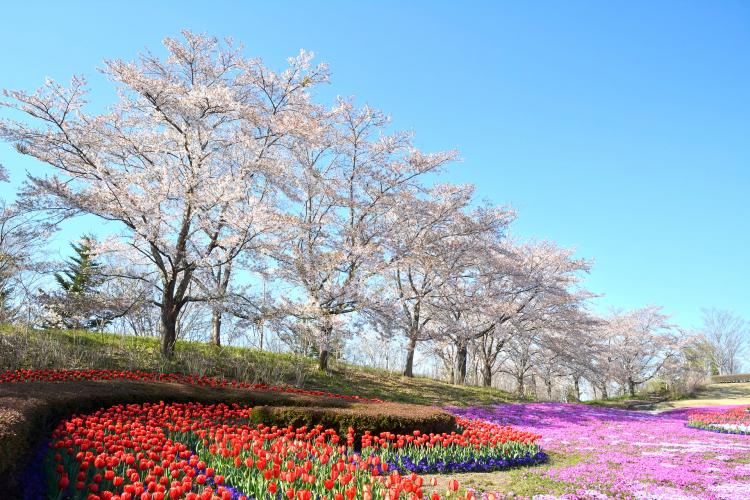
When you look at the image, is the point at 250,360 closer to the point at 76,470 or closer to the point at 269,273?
the point at 269,273

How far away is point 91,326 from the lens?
62.4 ft

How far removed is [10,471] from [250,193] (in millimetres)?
13861

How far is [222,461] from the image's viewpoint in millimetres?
5570

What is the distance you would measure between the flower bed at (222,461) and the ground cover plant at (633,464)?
39.3 inches

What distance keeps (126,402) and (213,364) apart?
7.15m

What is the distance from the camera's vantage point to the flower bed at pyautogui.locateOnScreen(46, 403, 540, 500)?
4414 mm

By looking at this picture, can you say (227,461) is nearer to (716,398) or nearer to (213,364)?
(213,364)

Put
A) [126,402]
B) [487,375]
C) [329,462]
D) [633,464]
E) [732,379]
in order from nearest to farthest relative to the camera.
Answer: [329,462]
[633,464]
[126,402]
[487,375]
[732,379]

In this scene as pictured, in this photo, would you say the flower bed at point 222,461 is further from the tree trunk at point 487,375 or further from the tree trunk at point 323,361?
the tree trunk at point 487,375

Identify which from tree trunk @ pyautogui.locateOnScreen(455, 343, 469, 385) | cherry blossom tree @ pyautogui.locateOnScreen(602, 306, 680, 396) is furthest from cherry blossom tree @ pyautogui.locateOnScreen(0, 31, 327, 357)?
cherry blossom tree @ pyautogui.locateOnScreen(602, 306, 680, 396)

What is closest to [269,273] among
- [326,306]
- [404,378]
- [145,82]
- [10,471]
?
[326,306]

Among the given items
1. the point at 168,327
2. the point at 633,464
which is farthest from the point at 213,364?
the point at 633,464

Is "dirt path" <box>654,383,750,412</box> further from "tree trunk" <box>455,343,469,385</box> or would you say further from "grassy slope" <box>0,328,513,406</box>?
"grassy slope" <box>0,328,513,406</box>

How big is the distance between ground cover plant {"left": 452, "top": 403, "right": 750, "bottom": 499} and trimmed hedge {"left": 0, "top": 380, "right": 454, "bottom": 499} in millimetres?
2493
